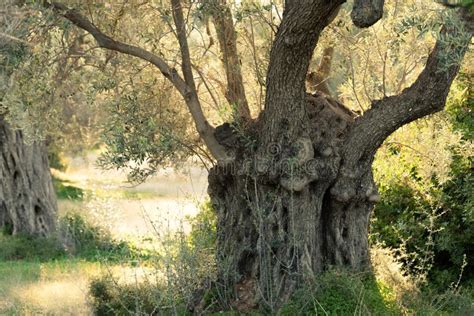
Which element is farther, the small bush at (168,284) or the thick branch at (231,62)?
the thick branch at (231,62)

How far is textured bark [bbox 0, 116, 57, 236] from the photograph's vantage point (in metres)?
17.4

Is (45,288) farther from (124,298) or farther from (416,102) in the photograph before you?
(416,102)

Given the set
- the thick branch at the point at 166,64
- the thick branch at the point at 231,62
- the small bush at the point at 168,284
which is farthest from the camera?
the thick branch at the point at 231,62

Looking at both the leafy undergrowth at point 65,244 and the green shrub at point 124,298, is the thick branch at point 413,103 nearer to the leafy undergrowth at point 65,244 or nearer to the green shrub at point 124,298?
the green shrub at point 124,298

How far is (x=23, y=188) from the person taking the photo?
57.7 feet

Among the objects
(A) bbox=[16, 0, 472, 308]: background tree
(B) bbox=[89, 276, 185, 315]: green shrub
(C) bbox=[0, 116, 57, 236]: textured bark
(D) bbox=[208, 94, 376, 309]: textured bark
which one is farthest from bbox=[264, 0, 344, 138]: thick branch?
(C) bbox=[0, 116, 57, 236]: textured bark

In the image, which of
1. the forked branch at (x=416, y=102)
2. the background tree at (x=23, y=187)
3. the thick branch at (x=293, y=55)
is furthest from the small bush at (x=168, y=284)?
the background tree at (x=23, y=187)

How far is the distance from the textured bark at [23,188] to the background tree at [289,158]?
7.53 metres

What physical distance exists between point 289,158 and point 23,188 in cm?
965

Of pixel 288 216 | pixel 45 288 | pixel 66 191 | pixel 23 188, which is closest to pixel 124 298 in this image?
pixel 288 216

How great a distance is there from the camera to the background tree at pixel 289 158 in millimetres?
9203

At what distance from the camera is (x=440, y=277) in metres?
12.0

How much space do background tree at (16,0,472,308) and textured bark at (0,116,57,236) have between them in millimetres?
7535

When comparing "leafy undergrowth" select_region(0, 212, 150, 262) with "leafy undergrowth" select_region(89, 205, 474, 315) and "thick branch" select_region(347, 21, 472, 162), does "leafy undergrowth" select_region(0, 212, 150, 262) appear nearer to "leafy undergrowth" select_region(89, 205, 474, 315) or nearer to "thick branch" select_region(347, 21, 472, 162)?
"leafy undergrowth" select_region(89, 205, 474, 315)
